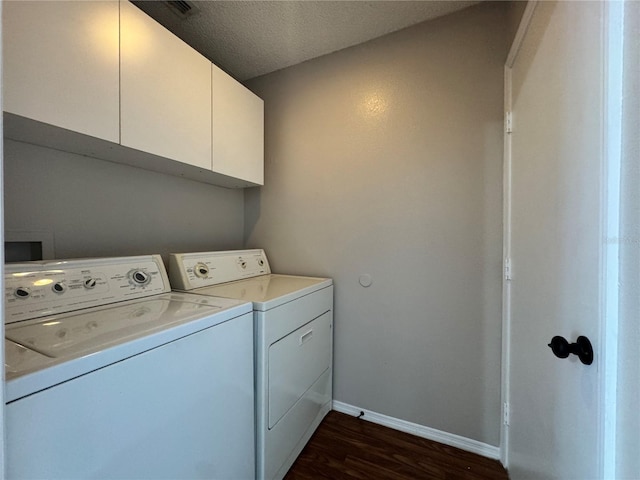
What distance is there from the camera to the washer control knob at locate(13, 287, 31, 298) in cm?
86

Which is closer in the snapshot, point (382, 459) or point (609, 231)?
point (609, 231)

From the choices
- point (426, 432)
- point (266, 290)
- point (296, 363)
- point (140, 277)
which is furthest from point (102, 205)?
point (426, 432)

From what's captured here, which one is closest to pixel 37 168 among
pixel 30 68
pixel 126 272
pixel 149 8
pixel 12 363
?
pixel 30 68

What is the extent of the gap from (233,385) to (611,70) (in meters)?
1.40

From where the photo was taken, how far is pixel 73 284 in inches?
39.4

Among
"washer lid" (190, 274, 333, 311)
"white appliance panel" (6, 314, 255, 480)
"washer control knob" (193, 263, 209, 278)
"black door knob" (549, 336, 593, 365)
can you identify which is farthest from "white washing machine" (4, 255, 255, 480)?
"black door knob" (549, 336, 593, 365)

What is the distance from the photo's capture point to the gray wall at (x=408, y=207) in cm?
142

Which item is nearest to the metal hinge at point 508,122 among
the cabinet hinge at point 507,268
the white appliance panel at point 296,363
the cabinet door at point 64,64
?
the cabinet hinge at point 507,268

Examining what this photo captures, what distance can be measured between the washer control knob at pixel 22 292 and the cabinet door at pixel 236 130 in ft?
3.11

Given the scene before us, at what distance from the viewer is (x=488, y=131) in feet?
4.59

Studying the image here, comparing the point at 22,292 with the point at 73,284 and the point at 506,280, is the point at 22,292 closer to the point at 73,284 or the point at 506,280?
the point at 73,284

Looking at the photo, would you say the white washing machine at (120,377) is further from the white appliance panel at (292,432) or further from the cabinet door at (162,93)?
the cabinet door at (162,93)

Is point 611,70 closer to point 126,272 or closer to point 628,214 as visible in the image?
point 628,214

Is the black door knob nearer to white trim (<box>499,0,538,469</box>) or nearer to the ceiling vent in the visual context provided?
white trim (<box>499,0,538,469</box>)
